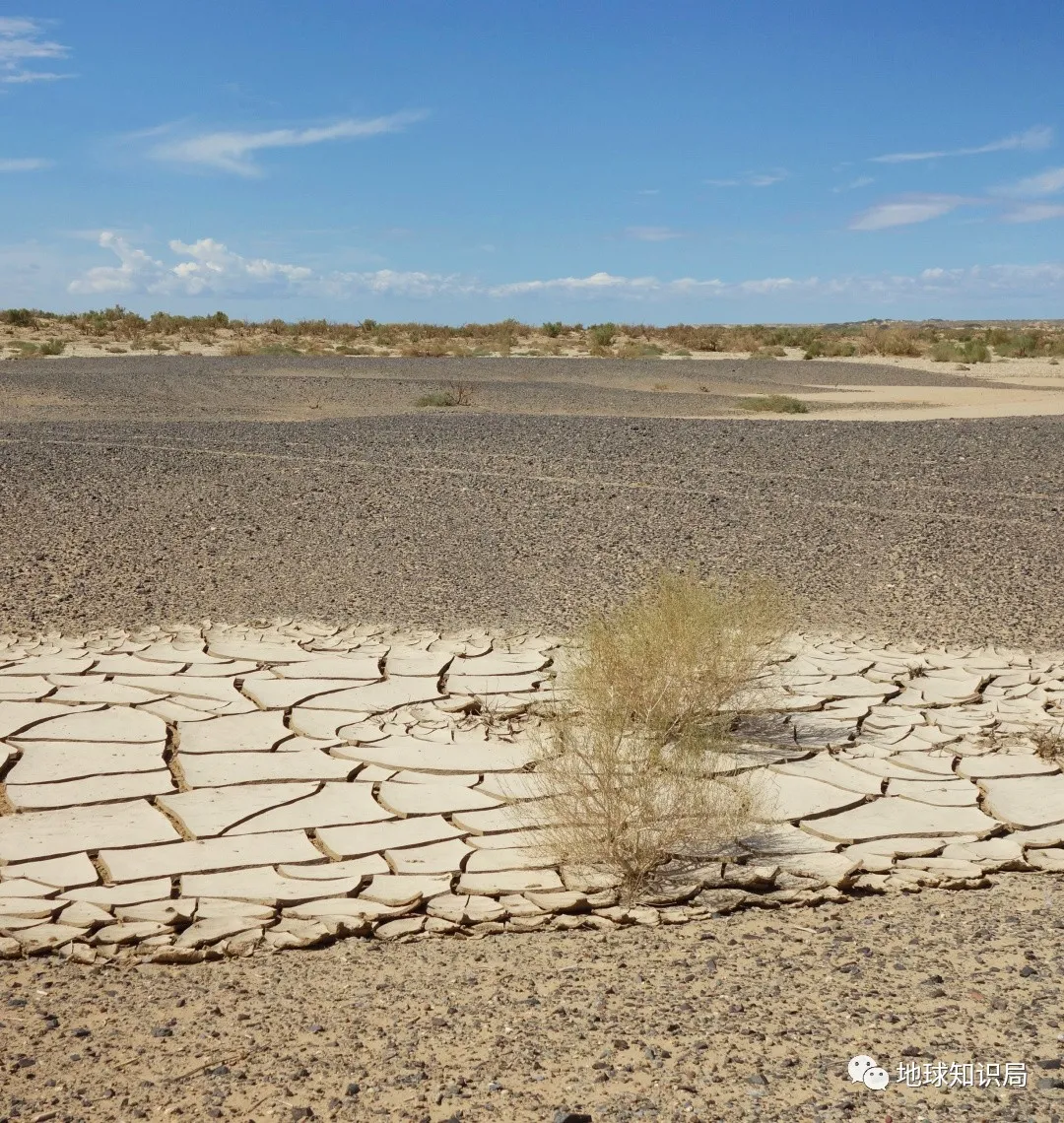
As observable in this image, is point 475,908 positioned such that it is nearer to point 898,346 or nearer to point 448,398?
point 448,398

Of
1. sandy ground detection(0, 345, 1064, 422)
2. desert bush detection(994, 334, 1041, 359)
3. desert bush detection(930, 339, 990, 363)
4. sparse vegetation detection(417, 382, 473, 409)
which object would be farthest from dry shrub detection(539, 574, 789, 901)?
desert bush detection(994, 334, 1041, 359)

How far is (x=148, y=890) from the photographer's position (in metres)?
4.20

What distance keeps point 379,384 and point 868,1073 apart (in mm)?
19600

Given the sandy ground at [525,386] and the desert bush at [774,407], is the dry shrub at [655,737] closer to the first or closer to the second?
the sandy ground at [525,386]

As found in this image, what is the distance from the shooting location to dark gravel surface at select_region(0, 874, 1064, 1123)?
9.50ft

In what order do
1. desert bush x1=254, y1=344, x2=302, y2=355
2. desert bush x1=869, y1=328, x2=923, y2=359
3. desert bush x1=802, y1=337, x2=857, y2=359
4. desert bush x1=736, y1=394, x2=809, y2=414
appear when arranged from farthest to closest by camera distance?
desert bush x1=869, y1=328, x2=923, y2=359 < desert bush x1=802, y1=337, x2=857, y2=359 < desert bush x1=254, y1=344, x2=302, y2=355 < desert bush x1=736, y1=394, x2=809, y2=414

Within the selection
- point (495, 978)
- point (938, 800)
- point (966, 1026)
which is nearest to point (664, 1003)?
point (495, 978)

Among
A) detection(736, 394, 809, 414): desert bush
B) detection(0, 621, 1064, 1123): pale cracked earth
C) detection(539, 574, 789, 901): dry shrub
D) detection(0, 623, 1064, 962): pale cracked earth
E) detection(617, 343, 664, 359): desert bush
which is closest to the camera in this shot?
detection(0, 621, 1064, 1123): pale cracked earth

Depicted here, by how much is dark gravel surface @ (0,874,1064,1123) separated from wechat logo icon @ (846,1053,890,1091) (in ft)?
0.07

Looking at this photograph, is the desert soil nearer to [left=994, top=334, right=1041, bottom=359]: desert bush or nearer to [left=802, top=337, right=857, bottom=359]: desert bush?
[left=802, top=337, right=857, bottom=359]: desert bush

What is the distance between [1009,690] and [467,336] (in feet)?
137

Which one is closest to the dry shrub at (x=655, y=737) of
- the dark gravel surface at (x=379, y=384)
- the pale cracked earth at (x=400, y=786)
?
the pale cracked earth at (x=400, y=786)

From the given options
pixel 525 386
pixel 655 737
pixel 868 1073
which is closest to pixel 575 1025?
pixel 868 1073

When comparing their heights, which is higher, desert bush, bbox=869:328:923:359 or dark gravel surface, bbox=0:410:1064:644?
desert bush, bbox=869:328:923:359
